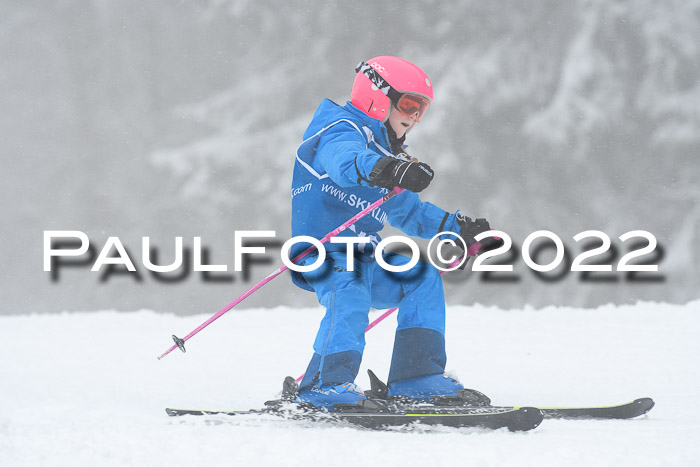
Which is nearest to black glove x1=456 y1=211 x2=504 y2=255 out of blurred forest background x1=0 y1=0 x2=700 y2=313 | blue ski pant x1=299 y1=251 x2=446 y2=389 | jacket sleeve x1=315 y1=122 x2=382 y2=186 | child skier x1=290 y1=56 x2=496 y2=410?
child skier x1=290 y1=56 x2=496 y2=410

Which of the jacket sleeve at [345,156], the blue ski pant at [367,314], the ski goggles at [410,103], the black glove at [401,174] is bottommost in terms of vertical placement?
the blue ski pant at [367,314]

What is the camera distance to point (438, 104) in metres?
11.2

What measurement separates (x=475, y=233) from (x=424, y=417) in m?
1.12

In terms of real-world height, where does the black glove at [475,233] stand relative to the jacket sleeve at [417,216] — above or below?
below

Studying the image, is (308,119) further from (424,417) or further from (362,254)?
(424,417)

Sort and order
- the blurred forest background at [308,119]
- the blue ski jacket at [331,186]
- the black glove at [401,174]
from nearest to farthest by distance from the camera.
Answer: the black glove at [401,174], the blue ski jacket at [331,186], the blurred forest background at [308,119]

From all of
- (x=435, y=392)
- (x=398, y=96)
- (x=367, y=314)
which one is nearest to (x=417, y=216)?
(x=398, y=96)

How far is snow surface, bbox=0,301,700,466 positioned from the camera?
232cm

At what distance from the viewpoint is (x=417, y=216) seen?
3836 millimetres

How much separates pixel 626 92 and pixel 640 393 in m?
8.25

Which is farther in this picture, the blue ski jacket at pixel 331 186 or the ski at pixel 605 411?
the blue ski jacket at pixel 331 186

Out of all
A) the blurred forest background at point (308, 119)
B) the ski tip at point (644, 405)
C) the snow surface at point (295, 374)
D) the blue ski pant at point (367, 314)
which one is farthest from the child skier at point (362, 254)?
the blurred forest background at point (308, 119)

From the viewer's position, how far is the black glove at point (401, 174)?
287cm

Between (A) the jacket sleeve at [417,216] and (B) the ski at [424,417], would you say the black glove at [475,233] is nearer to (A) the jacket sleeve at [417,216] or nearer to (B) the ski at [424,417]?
(A) the jacket sleeve at [417,216]
